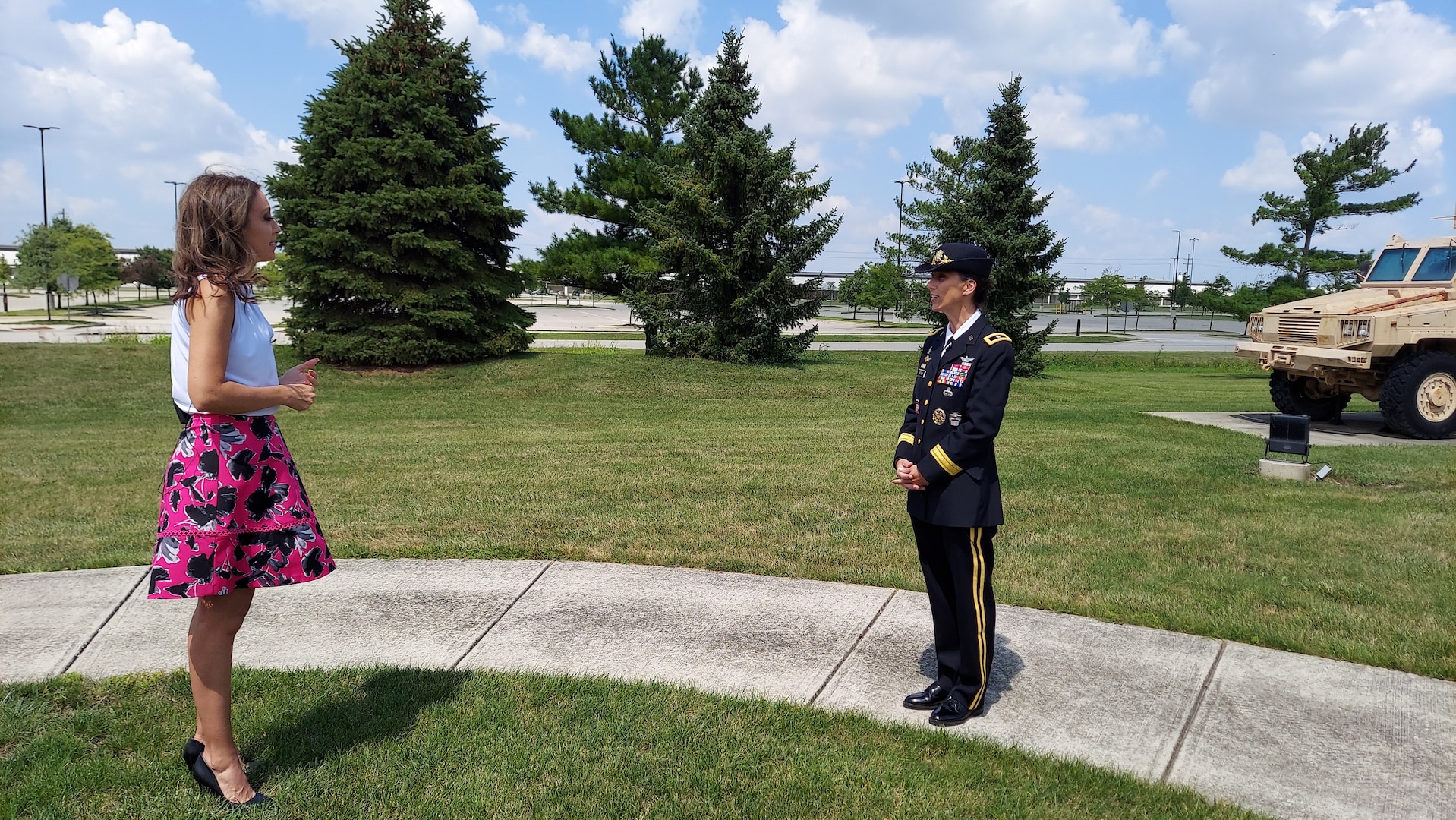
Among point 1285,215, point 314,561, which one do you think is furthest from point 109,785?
point 1285,215

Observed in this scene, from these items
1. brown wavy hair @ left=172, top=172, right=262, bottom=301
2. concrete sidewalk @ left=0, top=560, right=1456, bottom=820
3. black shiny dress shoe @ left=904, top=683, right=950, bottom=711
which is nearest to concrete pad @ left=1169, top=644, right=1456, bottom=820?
concrete sidewalk @ left=0, top=560, right=1456, bottom=820

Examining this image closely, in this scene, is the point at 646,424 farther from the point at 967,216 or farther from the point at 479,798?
the point at 967,216

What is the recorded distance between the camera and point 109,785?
318 cm

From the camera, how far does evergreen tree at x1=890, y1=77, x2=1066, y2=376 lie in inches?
902

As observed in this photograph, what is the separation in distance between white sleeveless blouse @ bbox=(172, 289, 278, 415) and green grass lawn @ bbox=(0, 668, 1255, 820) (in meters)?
1.33

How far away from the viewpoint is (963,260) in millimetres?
3590

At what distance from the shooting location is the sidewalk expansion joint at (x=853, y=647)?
13.2ft

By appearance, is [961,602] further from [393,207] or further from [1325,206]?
[1325,206]

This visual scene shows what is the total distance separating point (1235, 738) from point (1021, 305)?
21146 millimetres

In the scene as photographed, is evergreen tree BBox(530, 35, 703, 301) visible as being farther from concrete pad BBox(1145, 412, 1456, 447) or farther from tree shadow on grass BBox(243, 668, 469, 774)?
tree shadow on grass BBox(243, 668, 469, 774)

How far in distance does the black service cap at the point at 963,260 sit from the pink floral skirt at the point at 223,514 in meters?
2.42

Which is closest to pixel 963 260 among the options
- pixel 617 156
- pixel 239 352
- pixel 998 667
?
pixel 998 667

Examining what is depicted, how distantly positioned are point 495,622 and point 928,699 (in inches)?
88.3

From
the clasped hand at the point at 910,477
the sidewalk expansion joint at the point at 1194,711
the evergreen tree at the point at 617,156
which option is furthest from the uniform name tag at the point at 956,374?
the evergreen tree at the point at 617,156
